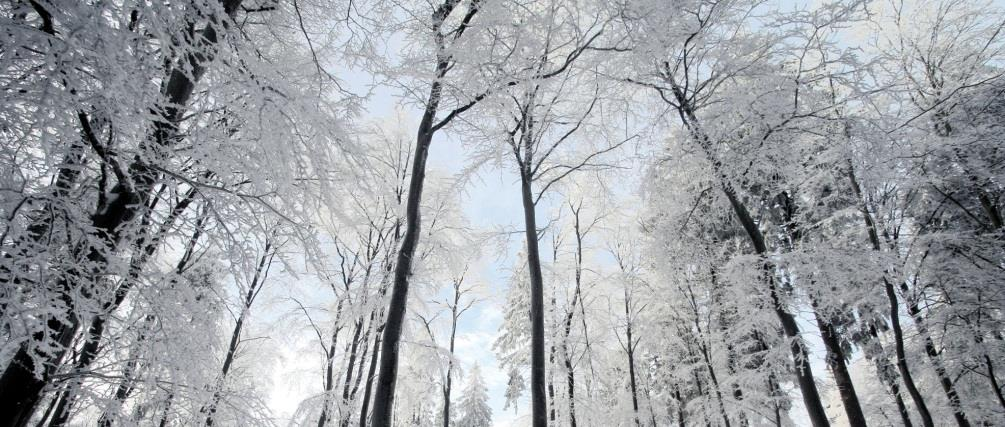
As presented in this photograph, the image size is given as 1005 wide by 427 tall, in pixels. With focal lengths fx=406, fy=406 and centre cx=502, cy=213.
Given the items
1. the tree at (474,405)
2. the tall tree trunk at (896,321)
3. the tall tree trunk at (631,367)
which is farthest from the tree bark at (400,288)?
the tree at (474,405)

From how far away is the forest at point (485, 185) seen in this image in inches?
84.7

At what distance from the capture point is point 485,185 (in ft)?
23.9

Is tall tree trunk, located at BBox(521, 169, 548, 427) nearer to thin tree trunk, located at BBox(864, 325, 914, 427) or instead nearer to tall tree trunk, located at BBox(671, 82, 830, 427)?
tall tree trunk, located at BBox(671, 82, 830, 427)

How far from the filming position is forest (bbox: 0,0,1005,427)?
2152 mm

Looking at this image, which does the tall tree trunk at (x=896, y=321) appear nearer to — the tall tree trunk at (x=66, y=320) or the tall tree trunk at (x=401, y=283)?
the tall tree trunk at (x=401, y=283)

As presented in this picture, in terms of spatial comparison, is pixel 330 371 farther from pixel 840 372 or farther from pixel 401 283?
pixel 840 372

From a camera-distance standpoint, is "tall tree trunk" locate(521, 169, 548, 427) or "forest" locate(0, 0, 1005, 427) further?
"tall tree trunk" locate(521, 169, 548, 427)

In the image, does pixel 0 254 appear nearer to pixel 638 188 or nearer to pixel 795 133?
pixel 638 188

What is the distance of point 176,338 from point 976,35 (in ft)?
44.3

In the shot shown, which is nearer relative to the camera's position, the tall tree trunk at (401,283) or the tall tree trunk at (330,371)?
the tall tree trunk at (401,283)

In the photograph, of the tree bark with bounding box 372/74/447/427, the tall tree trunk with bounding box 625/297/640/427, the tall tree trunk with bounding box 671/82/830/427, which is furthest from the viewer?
the tall tree trunk with bounding box 625/297/640/427

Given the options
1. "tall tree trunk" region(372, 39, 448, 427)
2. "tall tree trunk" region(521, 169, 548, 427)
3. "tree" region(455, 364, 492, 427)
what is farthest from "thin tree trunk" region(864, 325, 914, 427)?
"tree" region(455, 364, 492, 427)

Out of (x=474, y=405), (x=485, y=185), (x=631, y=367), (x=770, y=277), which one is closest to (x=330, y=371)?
(x=485, y=185)

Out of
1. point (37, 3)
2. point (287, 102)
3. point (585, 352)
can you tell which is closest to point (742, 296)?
point (585, 352)
